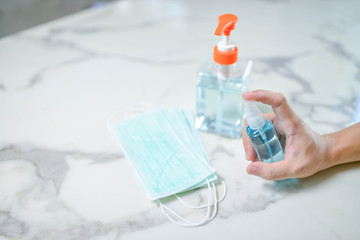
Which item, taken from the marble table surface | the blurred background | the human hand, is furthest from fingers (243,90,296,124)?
the blurred background

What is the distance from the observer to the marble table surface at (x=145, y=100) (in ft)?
1.38

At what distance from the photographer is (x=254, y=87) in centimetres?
66

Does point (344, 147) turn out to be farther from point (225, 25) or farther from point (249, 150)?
point (225, 25)

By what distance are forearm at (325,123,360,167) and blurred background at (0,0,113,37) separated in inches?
34.7

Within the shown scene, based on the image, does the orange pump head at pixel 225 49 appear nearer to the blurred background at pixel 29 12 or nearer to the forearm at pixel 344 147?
the forearm at pixel 344 147

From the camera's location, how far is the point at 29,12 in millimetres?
967

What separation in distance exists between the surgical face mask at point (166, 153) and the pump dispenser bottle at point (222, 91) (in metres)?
0.04

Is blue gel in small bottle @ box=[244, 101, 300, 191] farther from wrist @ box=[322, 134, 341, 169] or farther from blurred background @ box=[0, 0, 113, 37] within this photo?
blurred background @ box=[0, 0, 113, 37]

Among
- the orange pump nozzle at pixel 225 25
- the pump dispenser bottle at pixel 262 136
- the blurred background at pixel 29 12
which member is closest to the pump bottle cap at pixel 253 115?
the pump dispenser bottle at pixel 262 136

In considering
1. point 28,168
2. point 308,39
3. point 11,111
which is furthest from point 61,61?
point 308,39

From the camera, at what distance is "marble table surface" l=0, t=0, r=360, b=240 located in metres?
0.42

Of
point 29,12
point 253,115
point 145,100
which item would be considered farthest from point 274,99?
point 29,12

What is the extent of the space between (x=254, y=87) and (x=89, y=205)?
0.39 m

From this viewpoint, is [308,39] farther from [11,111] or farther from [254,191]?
[11,111]
